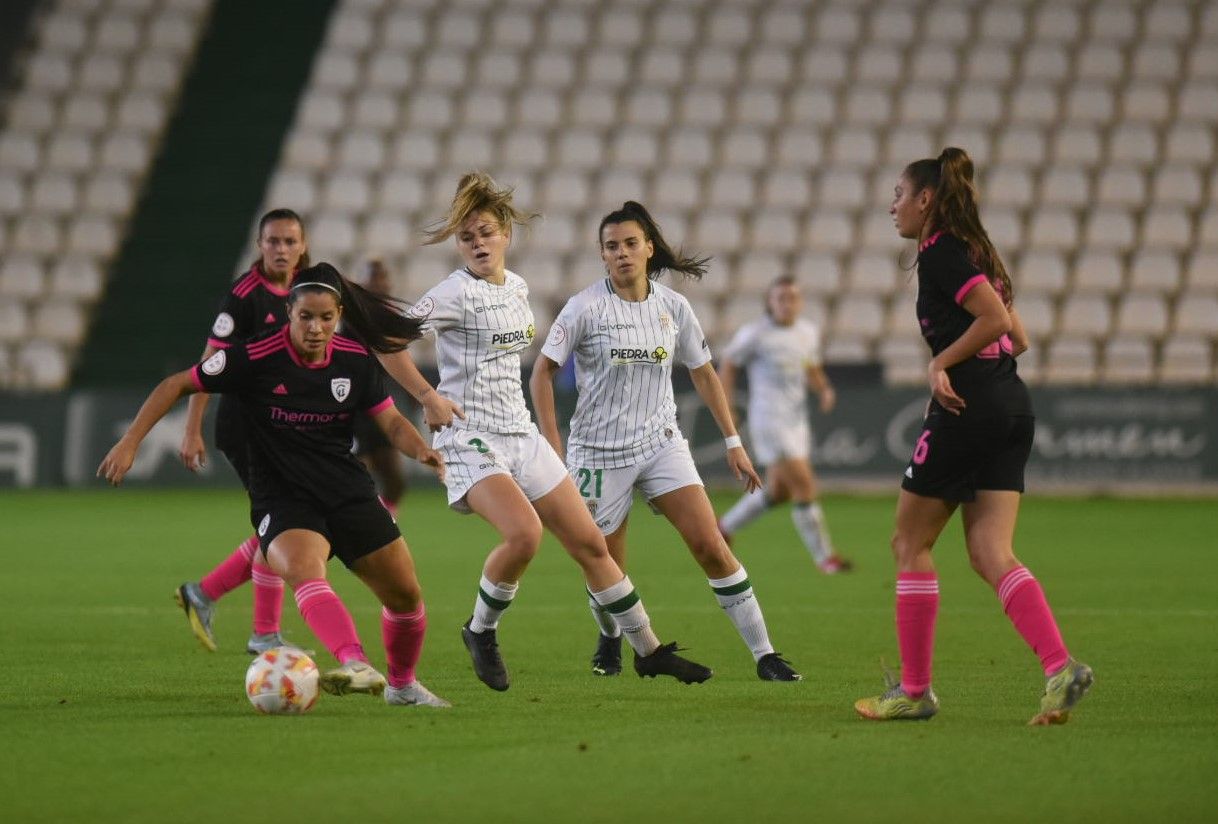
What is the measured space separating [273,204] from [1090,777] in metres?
21.5

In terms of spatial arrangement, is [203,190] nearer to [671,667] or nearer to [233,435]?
[233,435]

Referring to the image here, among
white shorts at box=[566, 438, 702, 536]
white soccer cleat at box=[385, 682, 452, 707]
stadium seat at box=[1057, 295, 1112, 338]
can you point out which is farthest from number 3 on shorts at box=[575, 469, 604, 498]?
stadium seat at box=[1057, 295, 1112, 338]

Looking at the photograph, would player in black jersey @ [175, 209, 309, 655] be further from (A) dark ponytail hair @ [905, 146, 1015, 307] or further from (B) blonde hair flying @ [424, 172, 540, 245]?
(A) dark ponytail hair @ [905, 146, 1015, 307]

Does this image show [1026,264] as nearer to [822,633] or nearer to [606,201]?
[606,201]

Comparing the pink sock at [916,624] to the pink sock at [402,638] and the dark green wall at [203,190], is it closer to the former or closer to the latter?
the pink sock at [402,638]

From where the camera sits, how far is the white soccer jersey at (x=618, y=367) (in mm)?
8125

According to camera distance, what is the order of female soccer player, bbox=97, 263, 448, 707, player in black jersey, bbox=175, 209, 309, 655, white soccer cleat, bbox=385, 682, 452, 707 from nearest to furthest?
female soccer player, bbox=97, 263, 448, 707, white soccer cleat, bbox=385, 682, 452, 707, player in black jersey, bbox=175, 209, 309, 655

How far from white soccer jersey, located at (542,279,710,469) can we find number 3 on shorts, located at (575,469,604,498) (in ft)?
0.12

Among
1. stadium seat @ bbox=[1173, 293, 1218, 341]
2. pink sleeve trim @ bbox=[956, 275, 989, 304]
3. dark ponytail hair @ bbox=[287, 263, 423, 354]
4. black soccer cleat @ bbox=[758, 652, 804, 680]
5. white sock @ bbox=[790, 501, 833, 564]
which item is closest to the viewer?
pink sleeve trim @ bbox=[956, 275, 989, 304]

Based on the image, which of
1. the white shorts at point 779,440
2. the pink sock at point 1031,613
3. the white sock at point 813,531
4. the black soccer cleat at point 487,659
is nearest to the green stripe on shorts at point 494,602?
the black soccer cleat at point 487,659

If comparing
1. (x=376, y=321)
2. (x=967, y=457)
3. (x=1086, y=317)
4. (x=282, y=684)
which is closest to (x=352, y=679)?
(x=282, y=684)

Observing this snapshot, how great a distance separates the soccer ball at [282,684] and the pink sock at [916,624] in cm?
219

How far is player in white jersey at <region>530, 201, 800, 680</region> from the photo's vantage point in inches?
316

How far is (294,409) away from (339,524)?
482 mm
